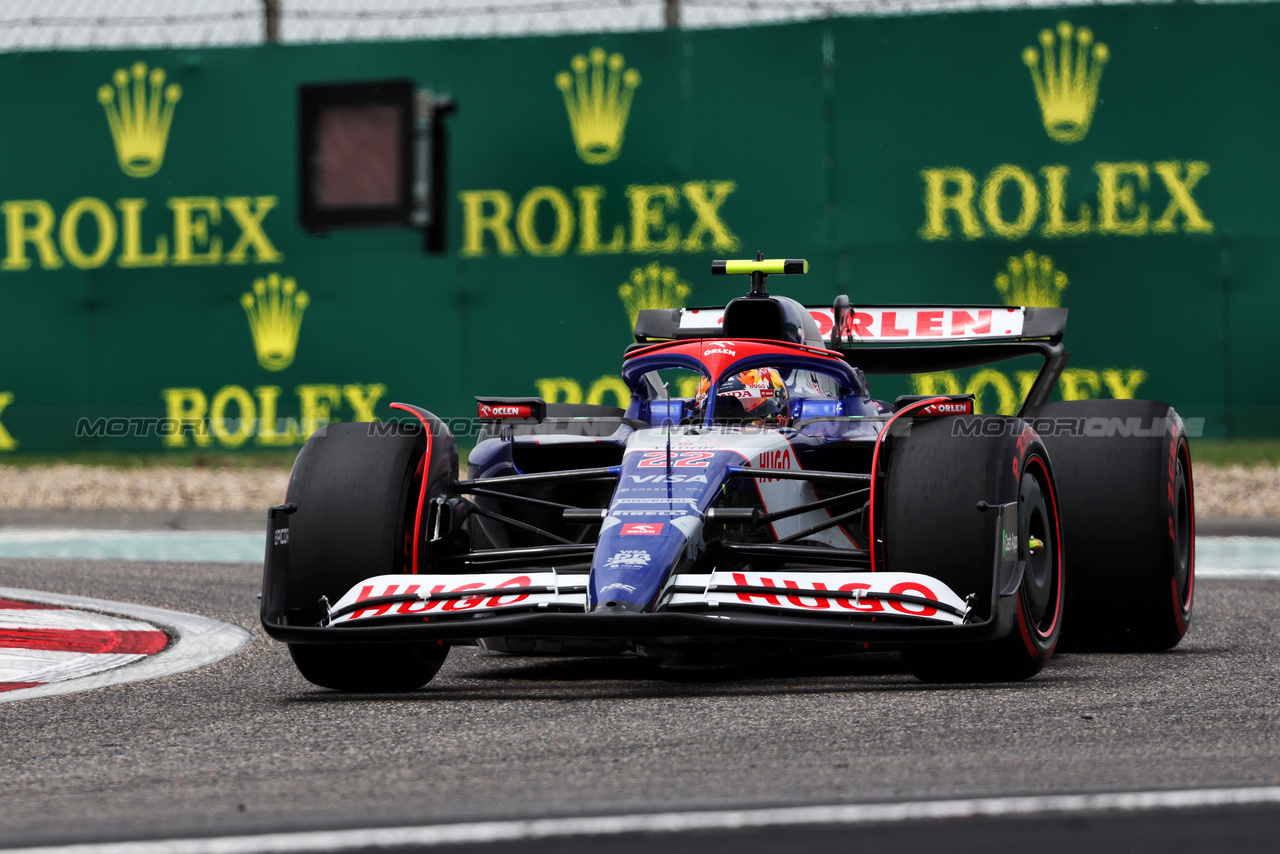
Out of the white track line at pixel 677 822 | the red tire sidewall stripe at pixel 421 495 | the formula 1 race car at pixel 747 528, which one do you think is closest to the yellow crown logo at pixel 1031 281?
the formula 1 race car at pixel 747 528

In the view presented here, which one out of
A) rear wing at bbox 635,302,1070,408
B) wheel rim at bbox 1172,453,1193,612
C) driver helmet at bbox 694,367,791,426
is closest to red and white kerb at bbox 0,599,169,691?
driver helmet at bbox 694,367,791,426

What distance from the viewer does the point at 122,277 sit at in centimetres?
1602

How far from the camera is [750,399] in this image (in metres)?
7.02

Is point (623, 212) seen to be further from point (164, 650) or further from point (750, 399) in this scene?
point (164, 650)

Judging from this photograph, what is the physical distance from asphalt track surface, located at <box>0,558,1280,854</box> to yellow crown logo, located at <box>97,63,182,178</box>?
33.1 feet

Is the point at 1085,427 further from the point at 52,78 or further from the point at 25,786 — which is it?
the point at 52,78

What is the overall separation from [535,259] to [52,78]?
15.8 ft

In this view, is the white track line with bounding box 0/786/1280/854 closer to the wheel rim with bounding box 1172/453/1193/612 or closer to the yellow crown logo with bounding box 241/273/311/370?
the wheel rim with bounding box 1172/453/1193/612

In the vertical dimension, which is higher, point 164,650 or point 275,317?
point 275,317

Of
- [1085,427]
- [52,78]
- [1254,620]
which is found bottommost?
[1254,620]

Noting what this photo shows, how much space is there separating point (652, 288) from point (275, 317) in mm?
3349

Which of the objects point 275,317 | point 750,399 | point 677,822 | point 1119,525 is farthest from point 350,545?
point 275,317

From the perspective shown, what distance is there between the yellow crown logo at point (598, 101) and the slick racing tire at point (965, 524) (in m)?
9.57

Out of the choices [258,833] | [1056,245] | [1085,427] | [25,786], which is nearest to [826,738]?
[258,833]
